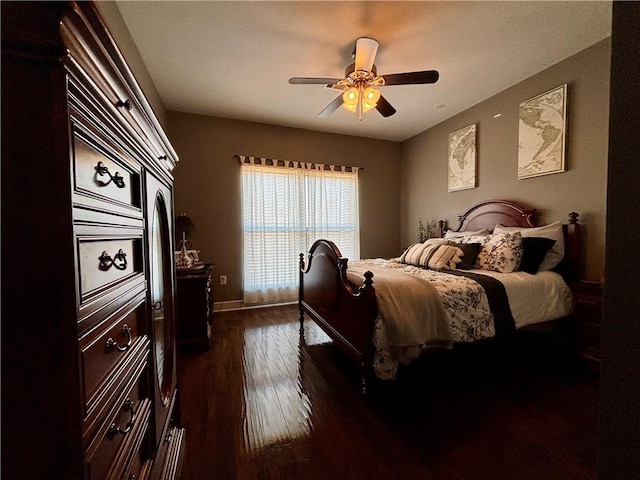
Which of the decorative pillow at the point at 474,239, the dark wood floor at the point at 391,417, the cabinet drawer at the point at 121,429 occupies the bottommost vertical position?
the dark wood floor at the point at 391,417

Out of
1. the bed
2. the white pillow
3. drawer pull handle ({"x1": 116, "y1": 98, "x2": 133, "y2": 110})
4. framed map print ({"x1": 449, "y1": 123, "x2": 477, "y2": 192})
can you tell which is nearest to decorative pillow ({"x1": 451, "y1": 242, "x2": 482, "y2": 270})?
the bed

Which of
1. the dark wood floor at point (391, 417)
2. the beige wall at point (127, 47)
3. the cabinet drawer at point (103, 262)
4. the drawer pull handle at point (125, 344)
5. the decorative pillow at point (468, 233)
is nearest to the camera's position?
the cabinet drawer at point (103, 262)

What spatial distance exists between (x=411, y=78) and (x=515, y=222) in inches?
78.4

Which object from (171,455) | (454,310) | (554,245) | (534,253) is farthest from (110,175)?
(554,245)

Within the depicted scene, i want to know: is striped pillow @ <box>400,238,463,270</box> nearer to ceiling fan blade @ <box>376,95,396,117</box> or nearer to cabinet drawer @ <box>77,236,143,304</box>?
ceiling fan blade @ <box>376,95,396,117</box>

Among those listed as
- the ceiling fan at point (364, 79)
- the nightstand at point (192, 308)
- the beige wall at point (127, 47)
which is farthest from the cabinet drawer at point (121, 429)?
the ceiling fan at point (364, 79)

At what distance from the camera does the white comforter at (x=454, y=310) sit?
66.6 inches

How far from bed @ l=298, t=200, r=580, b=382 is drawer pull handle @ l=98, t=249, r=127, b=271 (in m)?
1.31

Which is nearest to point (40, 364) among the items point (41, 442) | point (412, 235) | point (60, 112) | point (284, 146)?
point (41, 442)

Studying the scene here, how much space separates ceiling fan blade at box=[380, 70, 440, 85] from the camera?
206cm

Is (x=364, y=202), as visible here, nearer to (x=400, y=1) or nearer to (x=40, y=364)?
(x=400, y=1)

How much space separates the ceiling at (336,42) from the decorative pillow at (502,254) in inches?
67.2

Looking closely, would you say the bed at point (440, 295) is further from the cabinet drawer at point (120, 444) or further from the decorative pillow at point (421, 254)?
the cabinet drawer at point (120, 444)

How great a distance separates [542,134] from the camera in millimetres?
2674
